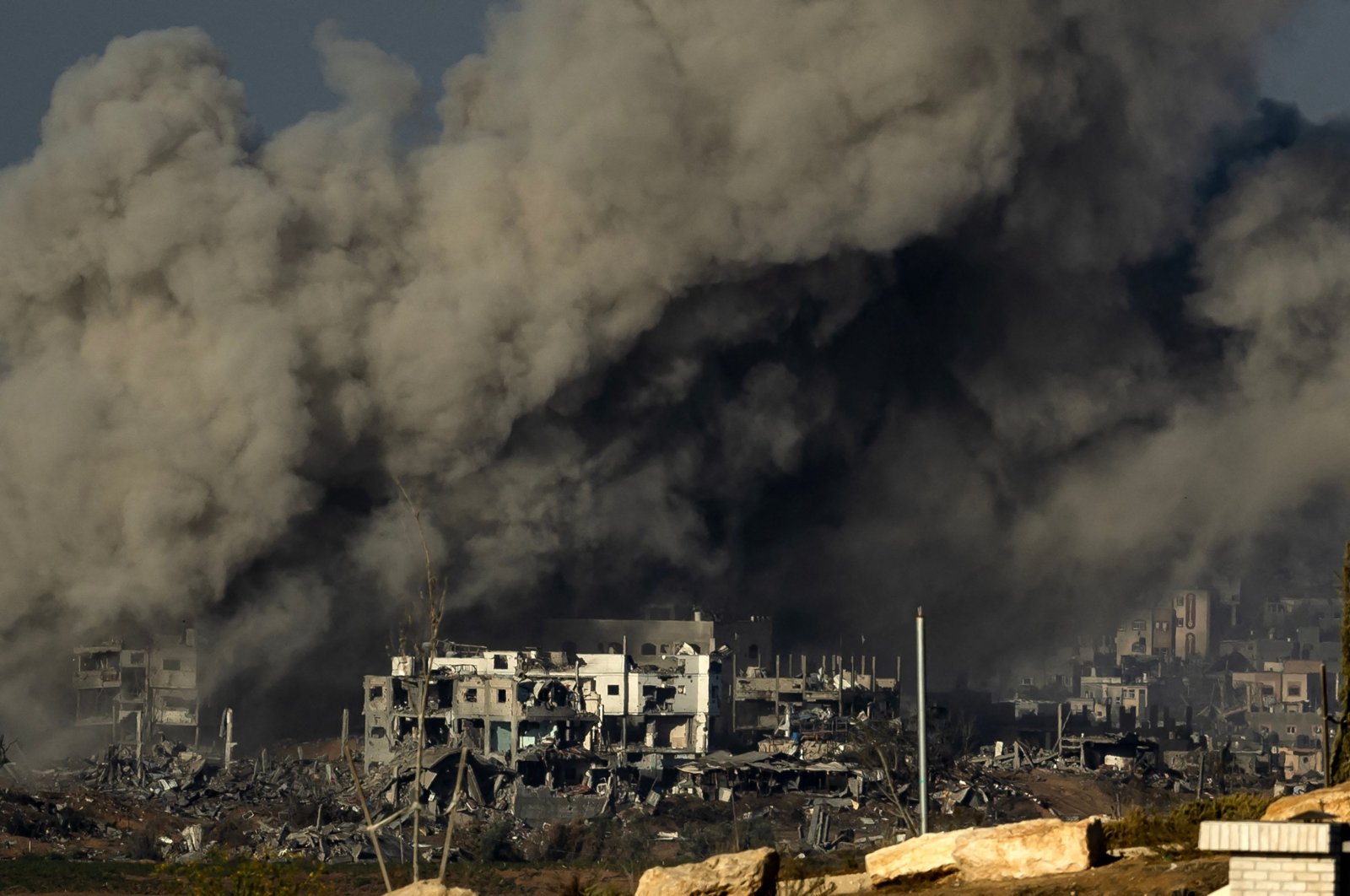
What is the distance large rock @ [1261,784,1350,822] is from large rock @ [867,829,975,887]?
2.23m

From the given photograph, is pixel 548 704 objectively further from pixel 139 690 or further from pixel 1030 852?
pixel 1030 852

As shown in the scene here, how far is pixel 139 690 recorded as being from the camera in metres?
51.5

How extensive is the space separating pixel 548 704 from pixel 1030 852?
34944mm

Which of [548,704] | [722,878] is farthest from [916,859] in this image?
[548,704]

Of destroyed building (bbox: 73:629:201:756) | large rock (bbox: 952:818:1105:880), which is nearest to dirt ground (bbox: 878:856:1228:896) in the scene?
large rock (bbox: 952:818:1105:880)

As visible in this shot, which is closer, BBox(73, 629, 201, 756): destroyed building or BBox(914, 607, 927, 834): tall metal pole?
BBox(914, 607, 927, 834): tall metal pole

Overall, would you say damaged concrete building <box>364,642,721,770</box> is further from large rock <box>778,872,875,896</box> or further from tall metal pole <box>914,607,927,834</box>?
large rock <box>778,872,875,896</box>

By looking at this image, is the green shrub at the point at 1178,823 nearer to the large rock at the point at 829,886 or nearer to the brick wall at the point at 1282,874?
the large rock at the point at 829,886

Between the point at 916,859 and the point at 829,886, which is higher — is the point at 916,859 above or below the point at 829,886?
above

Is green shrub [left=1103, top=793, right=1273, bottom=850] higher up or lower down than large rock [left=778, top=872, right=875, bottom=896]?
higher up

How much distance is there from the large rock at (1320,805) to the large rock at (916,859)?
Answer: 223cm

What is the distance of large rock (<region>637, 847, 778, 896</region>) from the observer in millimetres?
14680

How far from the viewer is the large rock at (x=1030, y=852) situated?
581 inches

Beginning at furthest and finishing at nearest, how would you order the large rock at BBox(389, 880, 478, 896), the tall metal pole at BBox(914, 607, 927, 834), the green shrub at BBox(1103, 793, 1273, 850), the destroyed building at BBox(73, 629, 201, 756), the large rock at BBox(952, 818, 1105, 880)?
the destroyed building at BBox(73, 629, 201, 756)
the tall metal pole at BBox(914, 607, 927, 834)
the green shrub at BBox(1103, 793, 1273, 850)
the large rock at BBox(952, 818, 1105, 880)
the large rock at BBox(389, 880, 478, 896)
